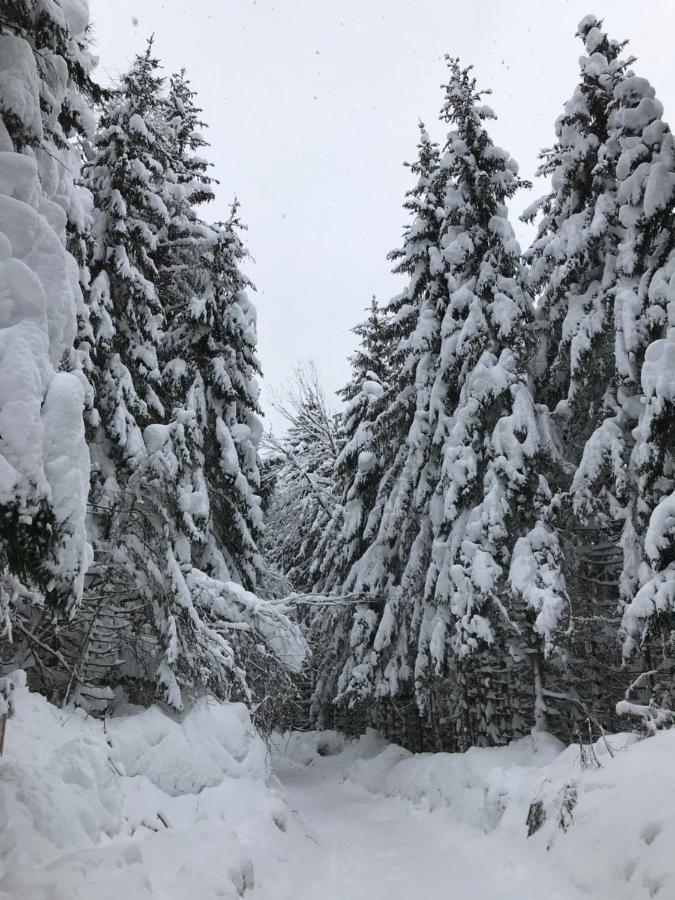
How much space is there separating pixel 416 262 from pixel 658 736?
1266 cm

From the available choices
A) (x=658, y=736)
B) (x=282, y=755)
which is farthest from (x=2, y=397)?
(x=282, y=755)

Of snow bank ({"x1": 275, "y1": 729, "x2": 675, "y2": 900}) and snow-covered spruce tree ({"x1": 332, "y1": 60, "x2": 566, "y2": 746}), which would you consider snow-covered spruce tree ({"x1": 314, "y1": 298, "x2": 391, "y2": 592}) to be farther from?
snow bank ({"x1": 275, "y1": 729, "x2": 675, "y2": 900})

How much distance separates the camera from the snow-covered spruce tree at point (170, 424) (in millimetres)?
8242

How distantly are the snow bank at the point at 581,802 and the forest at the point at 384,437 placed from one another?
23.6 inches

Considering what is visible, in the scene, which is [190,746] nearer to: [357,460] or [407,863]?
[407,863]

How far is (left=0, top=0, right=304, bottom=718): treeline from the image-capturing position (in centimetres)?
325

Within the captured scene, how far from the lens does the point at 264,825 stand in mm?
7297

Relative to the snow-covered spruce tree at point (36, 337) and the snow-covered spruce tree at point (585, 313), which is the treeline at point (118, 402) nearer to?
the snow-covered spruce tree at point (36, 337)

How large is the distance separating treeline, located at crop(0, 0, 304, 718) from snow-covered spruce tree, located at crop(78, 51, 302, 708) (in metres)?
0.04

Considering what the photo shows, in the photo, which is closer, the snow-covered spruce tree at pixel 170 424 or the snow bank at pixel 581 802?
the snow bank at pixel 581 802

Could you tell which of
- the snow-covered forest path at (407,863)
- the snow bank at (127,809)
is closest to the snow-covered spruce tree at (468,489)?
the snow-covered forest path at (407,863)

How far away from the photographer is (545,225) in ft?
41.4

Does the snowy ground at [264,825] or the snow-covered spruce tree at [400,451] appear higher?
the snow-covered spruce tree at [400,451]

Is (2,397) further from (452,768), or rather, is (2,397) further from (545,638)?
(452,768)
